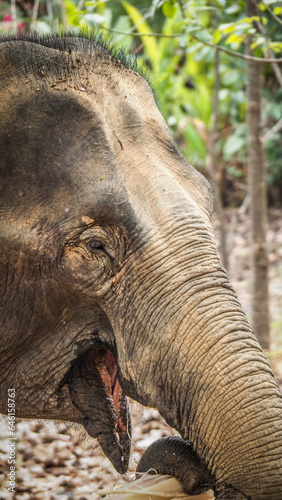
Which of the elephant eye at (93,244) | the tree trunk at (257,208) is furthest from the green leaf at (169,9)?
the elephant eye at (93,244)

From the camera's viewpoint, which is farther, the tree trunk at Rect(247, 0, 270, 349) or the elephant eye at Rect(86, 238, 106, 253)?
the tree trunk at Rect(247, 0, 270, 349)

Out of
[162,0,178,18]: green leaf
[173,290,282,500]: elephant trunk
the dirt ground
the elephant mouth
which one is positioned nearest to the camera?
[173,290,282,500]: elephant trunk

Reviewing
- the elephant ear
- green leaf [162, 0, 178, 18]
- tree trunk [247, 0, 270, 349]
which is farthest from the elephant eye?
tree trunk [247, 0, 270, 349]

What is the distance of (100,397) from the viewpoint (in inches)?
102

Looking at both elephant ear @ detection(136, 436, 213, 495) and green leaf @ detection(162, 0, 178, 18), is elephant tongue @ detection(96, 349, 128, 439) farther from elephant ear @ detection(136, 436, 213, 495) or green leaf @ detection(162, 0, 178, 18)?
green leaf @ detection(162, 0, 178, 18)

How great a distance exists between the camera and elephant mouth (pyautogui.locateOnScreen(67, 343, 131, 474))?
2561 mm

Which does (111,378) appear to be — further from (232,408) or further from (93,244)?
(232,408)

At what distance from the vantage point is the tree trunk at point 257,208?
210 inches

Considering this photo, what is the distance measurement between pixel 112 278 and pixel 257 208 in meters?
3.42

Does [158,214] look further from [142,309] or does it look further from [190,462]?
[190,462]

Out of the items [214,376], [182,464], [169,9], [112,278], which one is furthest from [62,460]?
[169,9]

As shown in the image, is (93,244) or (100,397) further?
(100,397)

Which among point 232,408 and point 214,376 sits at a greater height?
point 214,376

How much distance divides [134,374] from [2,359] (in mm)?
634
